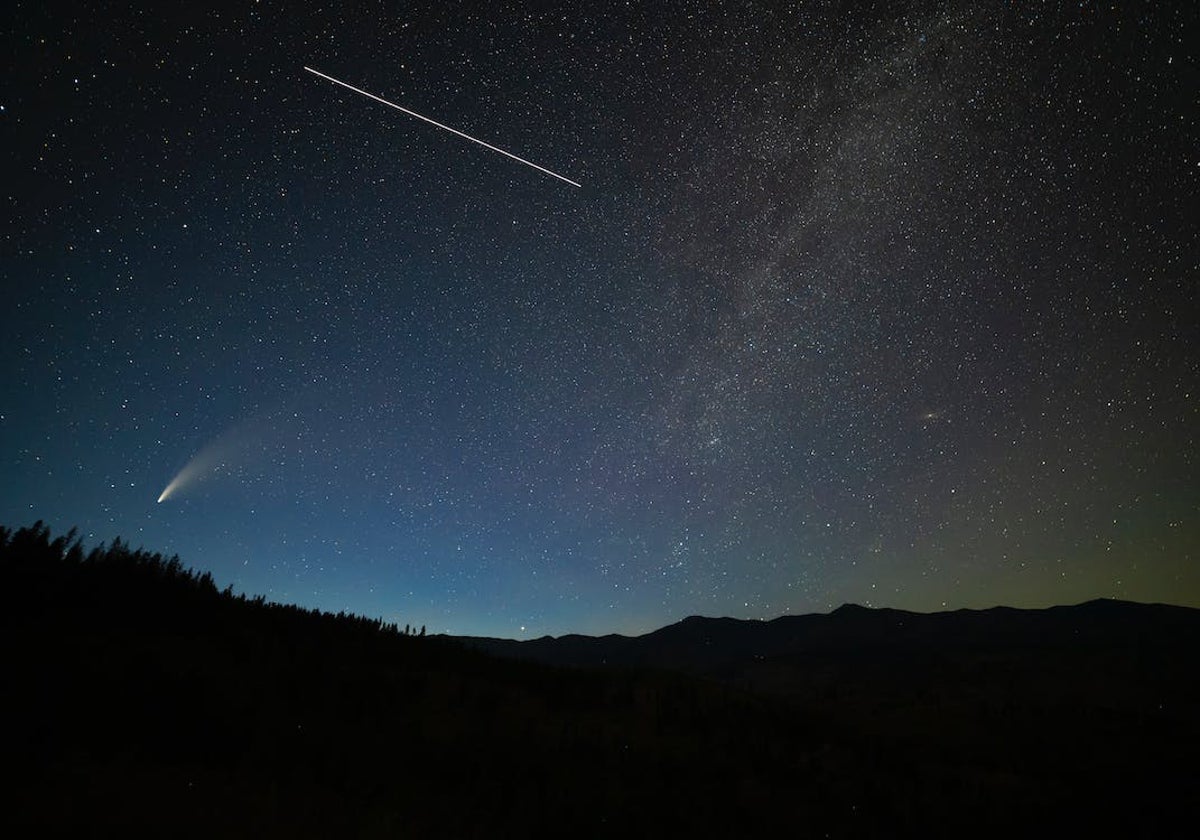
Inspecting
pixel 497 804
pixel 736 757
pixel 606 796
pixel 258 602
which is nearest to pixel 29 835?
pixel 497 804

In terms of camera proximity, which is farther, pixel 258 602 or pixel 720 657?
pixel 720 657

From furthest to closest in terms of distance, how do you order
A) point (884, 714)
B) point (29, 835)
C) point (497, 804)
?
point (884, 714), point (497, 804), point (29, 835)

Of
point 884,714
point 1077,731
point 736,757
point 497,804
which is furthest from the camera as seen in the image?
point 884,714

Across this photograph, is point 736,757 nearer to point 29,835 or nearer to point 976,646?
point 29,835

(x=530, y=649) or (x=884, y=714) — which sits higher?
(x=530, y=649)

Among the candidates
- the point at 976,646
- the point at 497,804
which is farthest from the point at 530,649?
the point at 497,804

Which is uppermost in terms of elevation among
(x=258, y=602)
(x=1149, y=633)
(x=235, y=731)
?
(x=1149, y=633)

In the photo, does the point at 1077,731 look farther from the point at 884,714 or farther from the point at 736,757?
the point at 736,757
